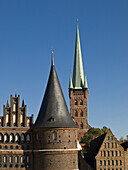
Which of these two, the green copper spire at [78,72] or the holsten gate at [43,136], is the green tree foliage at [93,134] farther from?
the holsten gate at [43,136]

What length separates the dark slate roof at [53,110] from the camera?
61.9m

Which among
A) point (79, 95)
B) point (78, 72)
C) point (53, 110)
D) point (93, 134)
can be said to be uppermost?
point (78, 72)

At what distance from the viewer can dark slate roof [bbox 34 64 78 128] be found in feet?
203

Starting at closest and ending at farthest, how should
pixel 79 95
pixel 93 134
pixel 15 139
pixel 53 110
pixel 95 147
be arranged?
pixel 53 110 < pixel 15 139 < pixel 95 147 < pixel 93 134 < pixel 79 95

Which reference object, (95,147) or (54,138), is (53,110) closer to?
(54,138)

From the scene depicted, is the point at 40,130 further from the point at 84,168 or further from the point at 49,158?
the point at 84,168

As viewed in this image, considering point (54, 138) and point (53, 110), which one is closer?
point (54, 138)

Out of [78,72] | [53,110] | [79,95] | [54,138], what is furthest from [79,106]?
[54,138]

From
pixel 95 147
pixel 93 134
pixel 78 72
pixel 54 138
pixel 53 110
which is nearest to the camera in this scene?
pixel 54 138

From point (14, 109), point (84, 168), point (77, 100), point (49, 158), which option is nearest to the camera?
point (49, 158)

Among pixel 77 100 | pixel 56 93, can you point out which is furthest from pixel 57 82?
pixel 77 100

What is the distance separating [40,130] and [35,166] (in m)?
6.89

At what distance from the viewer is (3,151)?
62.5m

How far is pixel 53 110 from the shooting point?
62562 mm
